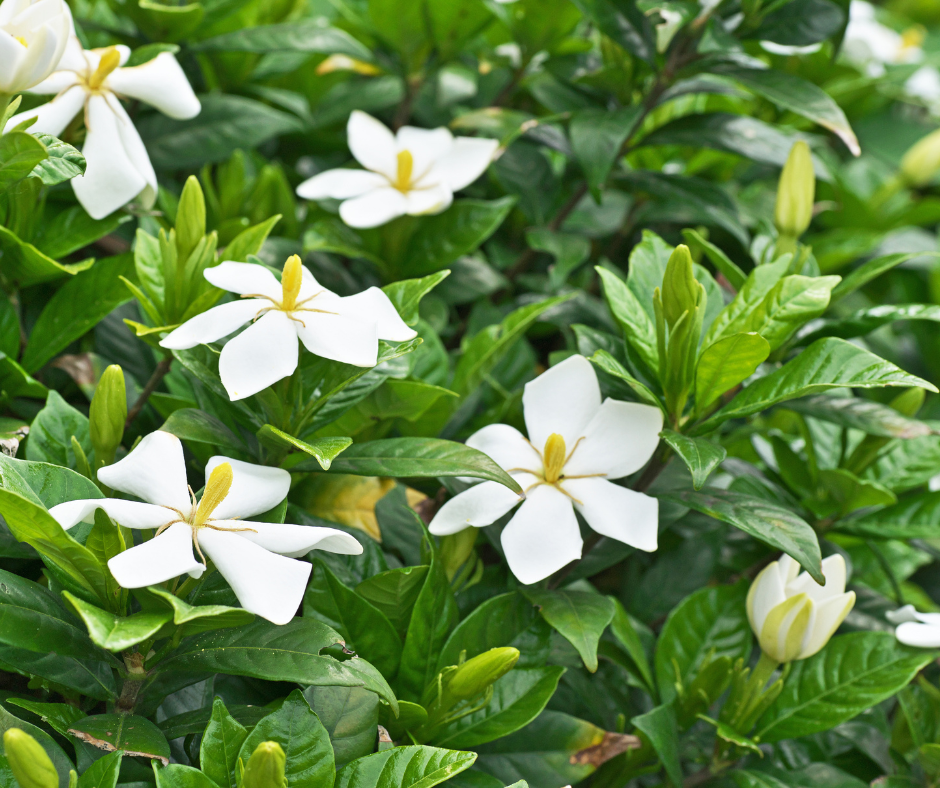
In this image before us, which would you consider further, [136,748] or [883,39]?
[883,39]

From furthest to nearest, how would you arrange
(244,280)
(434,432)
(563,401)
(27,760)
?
(434,432) → (563,401) → (244,280) → (27,760)

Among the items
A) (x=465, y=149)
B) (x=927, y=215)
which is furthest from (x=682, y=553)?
(x=927, y=215)

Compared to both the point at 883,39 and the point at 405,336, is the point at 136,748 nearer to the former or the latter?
the point at 405,336

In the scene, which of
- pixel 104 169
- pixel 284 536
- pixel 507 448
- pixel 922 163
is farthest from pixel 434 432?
pixel 922 163

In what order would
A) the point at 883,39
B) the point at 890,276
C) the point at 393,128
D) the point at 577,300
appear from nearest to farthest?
the point at 577,300, the point at 393,128, the point at 890,276, the point at 883,39

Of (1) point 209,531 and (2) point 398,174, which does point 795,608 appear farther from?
(2) point 398,174
